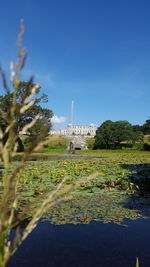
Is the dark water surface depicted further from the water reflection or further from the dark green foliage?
the dark green foliage

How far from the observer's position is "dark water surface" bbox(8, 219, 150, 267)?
2.39 metres

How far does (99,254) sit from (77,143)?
147 feet

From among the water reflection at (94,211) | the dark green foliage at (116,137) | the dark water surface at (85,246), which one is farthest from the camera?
Result: the dark green foliage at (116,137)

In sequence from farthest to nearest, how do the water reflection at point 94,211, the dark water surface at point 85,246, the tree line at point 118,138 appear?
the tree line at point 118,138
the water reflection at point 94,211
the dark water surface at point 85,246

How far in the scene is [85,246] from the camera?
9.05ft

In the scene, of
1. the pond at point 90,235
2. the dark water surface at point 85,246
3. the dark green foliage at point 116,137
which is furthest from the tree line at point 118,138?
the dark water surface at point 85,246

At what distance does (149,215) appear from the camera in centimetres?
396

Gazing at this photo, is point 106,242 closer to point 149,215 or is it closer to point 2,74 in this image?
point 149,215

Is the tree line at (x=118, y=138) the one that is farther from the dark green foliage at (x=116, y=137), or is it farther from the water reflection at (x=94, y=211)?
the water reflection at (x=94, y=211)

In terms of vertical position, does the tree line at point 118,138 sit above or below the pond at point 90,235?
above

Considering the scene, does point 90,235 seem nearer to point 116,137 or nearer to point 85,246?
point 85,246

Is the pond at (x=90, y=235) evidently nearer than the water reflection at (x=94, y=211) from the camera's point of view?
Yes

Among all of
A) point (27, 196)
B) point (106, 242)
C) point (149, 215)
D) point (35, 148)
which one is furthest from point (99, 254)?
point (27, 196)

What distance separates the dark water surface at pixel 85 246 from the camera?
2389 mm
